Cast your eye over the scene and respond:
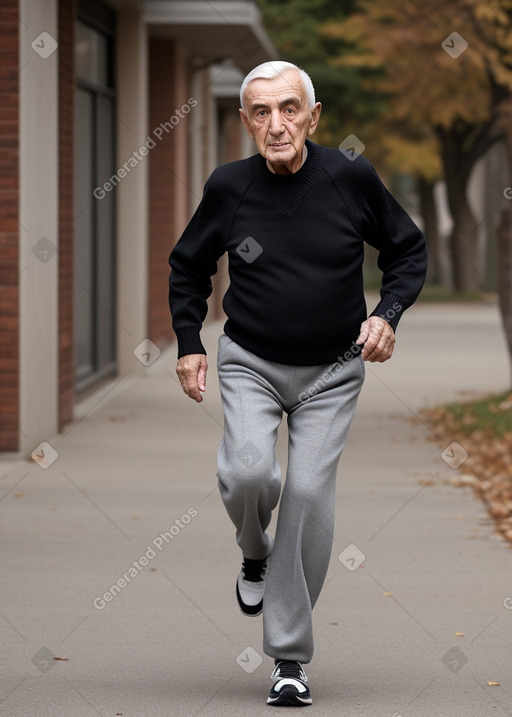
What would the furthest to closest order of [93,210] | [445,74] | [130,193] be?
1. [445,74]
2. [130,193]
3. [93,210]

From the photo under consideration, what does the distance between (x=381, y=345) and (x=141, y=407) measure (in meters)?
8.71

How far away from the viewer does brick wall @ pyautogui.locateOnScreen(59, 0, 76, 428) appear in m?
11.6

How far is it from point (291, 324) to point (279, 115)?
62cm

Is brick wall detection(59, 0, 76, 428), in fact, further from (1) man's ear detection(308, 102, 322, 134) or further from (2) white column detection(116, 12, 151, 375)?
(1) man's ear detection(308, 102, 322, 134)

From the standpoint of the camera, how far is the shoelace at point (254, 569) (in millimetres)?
4996

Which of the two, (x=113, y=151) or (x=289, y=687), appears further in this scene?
(x=113, y=151)

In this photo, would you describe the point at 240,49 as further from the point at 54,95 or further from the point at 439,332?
the point at 54,95

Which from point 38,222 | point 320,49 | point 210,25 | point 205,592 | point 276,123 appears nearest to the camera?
point 276,123

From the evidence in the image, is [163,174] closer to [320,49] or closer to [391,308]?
[391,308]

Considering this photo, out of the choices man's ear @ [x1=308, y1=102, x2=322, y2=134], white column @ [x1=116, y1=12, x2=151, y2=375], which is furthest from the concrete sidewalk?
white column @ [x1=116, y1=12, x2=151, y2=375]

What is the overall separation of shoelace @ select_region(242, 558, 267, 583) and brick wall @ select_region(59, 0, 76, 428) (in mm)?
6640

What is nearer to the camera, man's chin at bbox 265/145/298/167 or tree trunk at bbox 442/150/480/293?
man's chin at bbox 265/145/298/167

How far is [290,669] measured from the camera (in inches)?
192

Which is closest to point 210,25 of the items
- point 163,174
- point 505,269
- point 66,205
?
point 163,174
